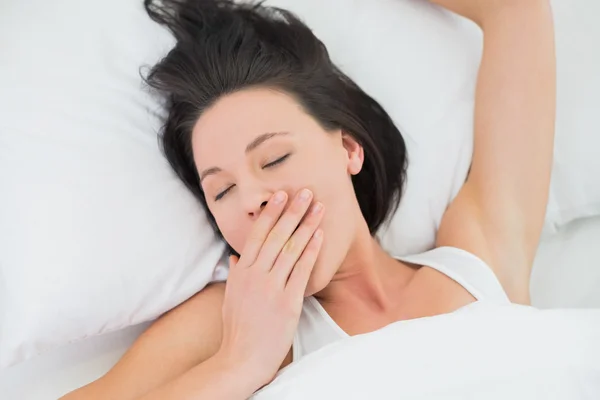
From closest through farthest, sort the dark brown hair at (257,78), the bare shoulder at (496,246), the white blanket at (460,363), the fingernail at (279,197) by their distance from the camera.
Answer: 1. the white blanket at (460,363)
2. the fingernail at (279,197)
3. the dark brown hair at (257,78)
4. the bare shoulder at (496,246)

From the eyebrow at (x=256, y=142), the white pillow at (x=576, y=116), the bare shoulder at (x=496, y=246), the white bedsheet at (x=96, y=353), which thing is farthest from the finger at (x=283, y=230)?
the white pillow at (x=576, y=116)

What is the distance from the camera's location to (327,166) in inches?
40.6

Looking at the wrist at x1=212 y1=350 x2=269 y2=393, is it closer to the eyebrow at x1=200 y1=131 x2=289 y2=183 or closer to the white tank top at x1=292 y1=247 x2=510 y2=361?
the white tank top at x1=292 y1=247 x2=510 y2=361

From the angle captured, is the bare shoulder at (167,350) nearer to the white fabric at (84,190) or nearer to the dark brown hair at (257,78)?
the white fabric at (84,190)

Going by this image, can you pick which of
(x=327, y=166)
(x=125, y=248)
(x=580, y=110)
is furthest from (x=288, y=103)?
(x=580, y=110)

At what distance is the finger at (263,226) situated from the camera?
971 millimetres

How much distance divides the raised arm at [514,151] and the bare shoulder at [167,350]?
1.74 feet

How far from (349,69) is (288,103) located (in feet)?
1.02

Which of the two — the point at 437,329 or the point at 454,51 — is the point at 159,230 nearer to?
the point at 437,329

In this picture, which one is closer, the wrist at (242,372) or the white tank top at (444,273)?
the wrist at (242,372)

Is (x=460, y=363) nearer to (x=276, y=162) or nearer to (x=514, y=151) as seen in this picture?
(x=276, y=162)

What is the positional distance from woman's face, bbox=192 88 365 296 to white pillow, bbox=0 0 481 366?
11cm

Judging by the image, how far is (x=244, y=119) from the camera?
1.00 m

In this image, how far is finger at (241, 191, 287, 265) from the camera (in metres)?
0.97
